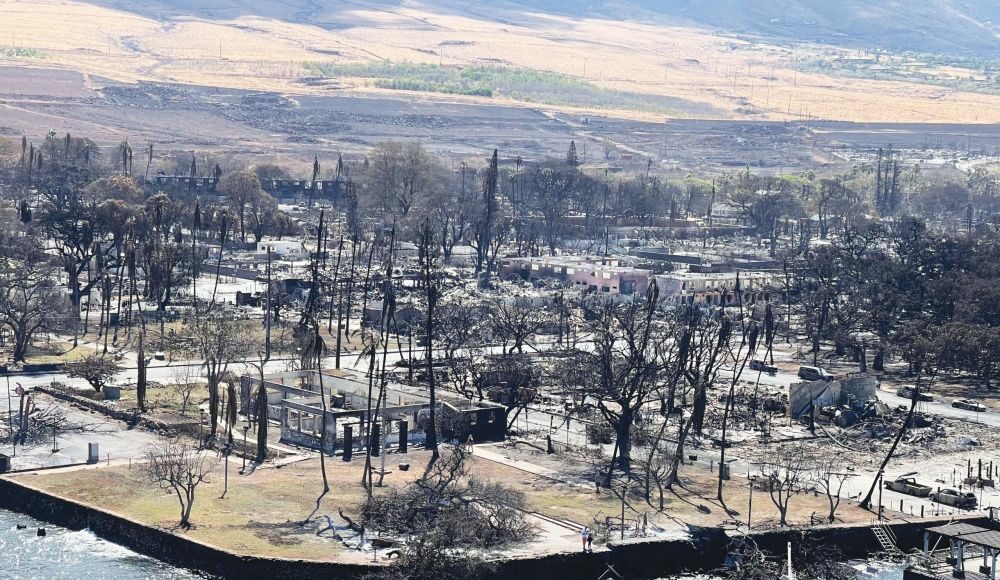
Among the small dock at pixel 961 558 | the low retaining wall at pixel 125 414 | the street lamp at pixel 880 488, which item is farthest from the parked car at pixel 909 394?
the low retaining wall at pixel 125 414

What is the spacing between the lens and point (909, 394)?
6719 cm

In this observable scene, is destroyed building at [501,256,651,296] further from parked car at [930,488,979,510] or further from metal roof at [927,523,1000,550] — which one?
metal roof at [927,523,1000,550]

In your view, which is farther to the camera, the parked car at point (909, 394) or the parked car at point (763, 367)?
the parked car at point (763, 367)

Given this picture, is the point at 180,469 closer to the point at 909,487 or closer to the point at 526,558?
the point at 526,558

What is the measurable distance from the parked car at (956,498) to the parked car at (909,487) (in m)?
0.34

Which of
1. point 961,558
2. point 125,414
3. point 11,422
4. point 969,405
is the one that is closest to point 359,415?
point 125,414

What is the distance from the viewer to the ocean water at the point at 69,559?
138ft

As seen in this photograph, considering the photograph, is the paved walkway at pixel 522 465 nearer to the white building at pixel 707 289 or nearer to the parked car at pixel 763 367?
the parked car at pixel 763 367

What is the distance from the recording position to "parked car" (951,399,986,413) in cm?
6444

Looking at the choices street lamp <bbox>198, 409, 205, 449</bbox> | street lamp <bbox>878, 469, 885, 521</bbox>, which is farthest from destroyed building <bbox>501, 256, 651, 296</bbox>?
street lamp <bbox>878, 469, 885, 521</bbox>

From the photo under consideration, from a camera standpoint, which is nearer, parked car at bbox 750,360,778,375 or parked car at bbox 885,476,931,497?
parked car at bbox 885,476,931,497

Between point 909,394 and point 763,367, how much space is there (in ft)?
22.5

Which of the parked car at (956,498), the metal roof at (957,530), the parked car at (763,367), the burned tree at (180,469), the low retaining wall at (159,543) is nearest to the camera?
the low retaining wall at (159,543)

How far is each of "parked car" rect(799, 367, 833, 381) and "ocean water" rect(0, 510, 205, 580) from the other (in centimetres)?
3242
